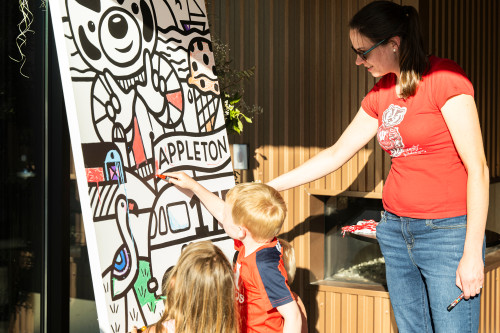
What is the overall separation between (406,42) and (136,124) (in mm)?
965

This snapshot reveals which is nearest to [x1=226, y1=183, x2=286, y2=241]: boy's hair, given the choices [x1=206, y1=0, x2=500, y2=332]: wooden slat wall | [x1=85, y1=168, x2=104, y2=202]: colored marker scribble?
[x1=85, y1=168, x2=104, y2=202]: colored marker scribble

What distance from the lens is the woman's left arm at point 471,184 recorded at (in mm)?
2092

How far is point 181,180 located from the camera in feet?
8.11

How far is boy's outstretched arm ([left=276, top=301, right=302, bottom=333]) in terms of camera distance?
2.43 metres

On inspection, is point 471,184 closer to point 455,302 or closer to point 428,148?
point 428,148

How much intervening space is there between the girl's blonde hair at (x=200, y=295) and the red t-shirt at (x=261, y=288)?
28 centimetres

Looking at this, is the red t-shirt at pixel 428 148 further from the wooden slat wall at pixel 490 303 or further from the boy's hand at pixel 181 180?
the wooden slat wall at pixel 490 303

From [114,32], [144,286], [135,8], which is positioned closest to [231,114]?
[135,8]

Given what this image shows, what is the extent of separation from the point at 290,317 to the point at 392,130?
0.77m

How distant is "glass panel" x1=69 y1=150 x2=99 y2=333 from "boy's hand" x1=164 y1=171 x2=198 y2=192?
937mm

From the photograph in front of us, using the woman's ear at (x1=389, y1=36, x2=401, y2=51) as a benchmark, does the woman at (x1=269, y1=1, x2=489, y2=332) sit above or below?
below

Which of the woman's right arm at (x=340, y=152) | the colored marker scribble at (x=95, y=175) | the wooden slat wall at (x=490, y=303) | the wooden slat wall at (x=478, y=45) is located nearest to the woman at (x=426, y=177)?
the woman's right arm at (x=340, y=152)

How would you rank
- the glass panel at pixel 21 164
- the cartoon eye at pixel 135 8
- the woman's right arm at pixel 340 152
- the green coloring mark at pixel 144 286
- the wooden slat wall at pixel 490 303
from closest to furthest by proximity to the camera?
the green coloring mark at pixel 144 286 < the cartoon eye at pixel 135 8 < the woman's right arm at pixel 340 152 < the glass panel at pixel 21 164 < the wooden slat wall at pixel 490 303

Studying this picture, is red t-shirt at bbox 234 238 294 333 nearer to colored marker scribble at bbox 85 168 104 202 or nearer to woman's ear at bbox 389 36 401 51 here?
colored marker scribble at bbox 85 168 104 202
